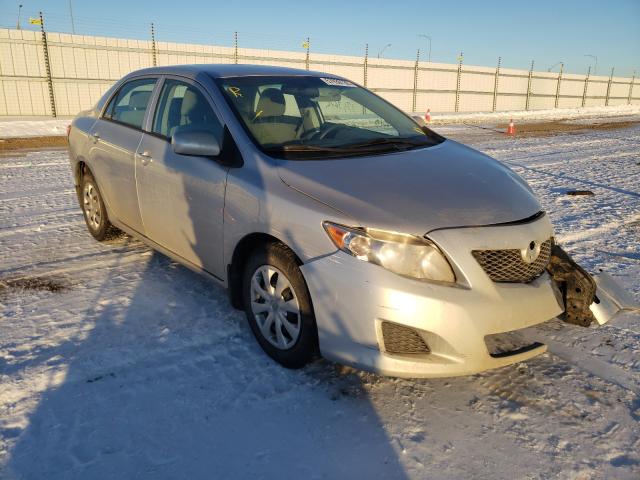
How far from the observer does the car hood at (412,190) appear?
2.50m

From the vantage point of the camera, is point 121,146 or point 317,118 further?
point 121,146

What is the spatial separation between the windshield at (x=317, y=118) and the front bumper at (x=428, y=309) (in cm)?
94

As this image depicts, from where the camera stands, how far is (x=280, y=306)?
2.80m

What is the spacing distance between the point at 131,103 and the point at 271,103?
1.58 m

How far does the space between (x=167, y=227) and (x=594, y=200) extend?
225 inches

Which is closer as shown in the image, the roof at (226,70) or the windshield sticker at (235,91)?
the windshield sticker at (235,91)

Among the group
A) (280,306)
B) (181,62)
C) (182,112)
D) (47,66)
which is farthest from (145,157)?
(181,62)

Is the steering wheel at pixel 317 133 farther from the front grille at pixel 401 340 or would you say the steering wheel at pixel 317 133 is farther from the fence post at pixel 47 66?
the fence post at pixel 47 66

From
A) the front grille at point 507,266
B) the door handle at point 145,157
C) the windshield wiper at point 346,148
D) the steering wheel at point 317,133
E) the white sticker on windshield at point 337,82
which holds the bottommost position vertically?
the front grille at point 507,266

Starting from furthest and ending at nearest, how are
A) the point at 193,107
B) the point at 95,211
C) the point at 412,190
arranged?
the point at 95,211, the point at 193,107, the point at 412,190

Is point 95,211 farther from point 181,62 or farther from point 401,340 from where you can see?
point 181,62

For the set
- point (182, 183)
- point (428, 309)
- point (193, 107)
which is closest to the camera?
point (428, 309)

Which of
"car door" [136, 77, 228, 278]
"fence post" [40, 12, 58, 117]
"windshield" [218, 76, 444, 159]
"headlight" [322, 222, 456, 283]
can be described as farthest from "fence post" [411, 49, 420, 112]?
"headlight" [322, 222, 456, 283]

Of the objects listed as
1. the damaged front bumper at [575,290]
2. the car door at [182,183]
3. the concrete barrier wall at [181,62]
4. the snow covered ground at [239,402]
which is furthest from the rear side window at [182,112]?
the concrete barrier wall at [181,62]
